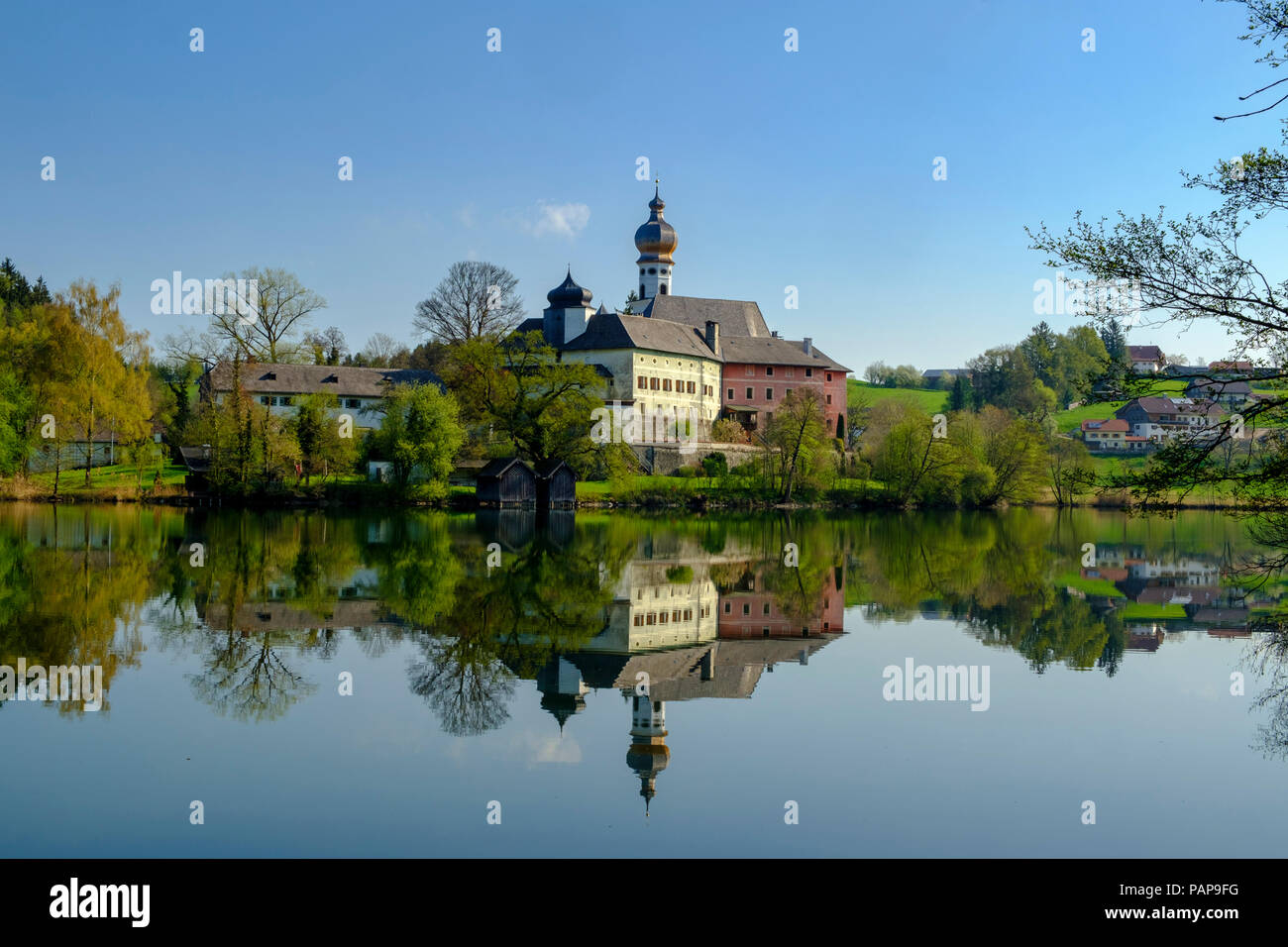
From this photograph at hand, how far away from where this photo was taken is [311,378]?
65875 mm

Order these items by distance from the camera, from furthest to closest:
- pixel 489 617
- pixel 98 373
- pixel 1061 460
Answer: pixel 1061 460 < pixel 98 373 < pixel 489 617

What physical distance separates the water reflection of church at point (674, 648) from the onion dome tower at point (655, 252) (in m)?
60.0

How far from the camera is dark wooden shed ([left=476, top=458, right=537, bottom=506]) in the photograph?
50812 mm

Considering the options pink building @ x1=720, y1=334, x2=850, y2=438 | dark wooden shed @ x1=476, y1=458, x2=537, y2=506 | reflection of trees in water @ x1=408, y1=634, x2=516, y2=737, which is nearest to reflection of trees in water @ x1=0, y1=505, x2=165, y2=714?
reflection of trees in water @ x1=408, y1=634, x2=516, y2=737

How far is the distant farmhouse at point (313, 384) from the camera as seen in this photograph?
64.1 meters

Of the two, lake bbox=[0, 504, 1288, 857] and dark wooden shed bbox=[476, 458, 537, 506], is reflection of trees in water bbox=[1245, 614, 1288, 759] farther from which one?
dark wooden shed bbox=[476, 458, 537, 506]

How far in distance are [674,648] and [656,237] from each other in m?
68.9

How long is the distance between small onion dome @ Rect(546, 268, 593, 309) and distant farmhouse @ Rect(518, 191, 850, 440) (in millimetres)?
66

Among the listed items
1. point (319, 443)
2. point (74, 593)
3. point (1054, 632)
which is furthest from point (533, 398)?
point (1054, 632)

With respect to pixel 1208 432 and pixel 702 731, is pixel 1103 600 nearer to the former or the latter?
pixel 1208 432

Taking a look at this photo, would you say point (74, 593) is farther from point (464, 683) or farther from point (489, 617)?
point (464, 683)

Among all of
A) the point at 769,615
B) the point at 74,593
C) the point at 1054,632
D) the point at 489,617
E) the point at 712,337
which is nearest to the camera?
the point at 489,617

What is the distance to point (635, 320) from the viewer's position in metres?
71.4

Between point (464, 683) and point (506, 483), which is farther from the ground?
point (506, 483)
